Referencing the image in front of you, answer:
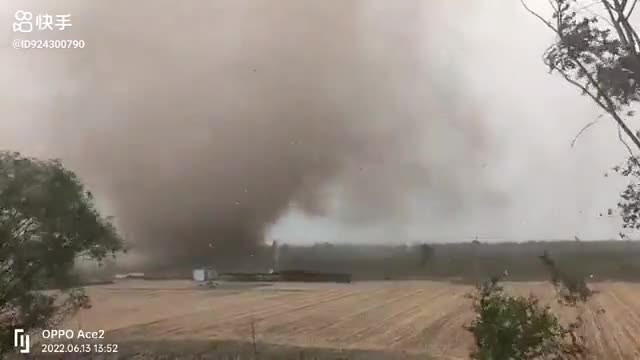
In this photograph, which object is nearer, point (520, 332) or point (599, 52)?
point (520, 332)

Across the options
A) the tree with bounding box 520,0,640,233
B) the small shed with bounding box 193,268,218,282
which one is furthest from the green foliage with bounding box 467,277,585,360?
the small shed with bounding box 193,268,218,282

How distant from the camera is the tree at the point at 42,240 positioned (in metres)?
2.04

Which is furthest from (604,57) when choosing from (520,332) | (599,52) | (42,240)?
(42,240)

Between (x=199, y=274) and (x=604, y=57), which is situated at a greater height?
(x=604, y=57)

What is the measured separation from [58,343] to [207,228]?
2.01 ft

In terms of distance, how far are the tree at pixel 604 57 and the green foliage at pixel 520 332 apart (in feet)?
1.22

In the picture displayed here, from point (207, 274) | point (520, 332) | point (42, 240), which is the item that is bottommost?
point (520, 332)

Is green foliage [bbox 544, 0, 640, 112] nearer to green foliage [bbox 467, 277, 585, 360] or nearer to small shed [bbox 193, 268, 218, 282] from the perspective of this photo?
green foliage [bbox 467, 277, 585, 360]

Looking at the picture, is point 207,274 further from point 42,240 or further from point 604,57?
point 604,57

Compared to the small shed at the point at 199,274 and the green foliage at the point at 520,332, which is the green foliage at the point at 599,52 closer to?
the green foliage at the point at 520,332

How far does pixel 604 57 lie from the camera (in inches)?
75.4

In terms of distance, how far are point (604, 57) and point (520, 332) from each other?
844mm

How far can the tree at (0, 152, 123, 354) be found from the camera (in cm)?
204

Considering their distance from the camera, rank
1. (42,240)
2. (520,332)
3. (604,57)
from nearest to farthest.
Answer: (520,332) → (604,57) → (42,240)
